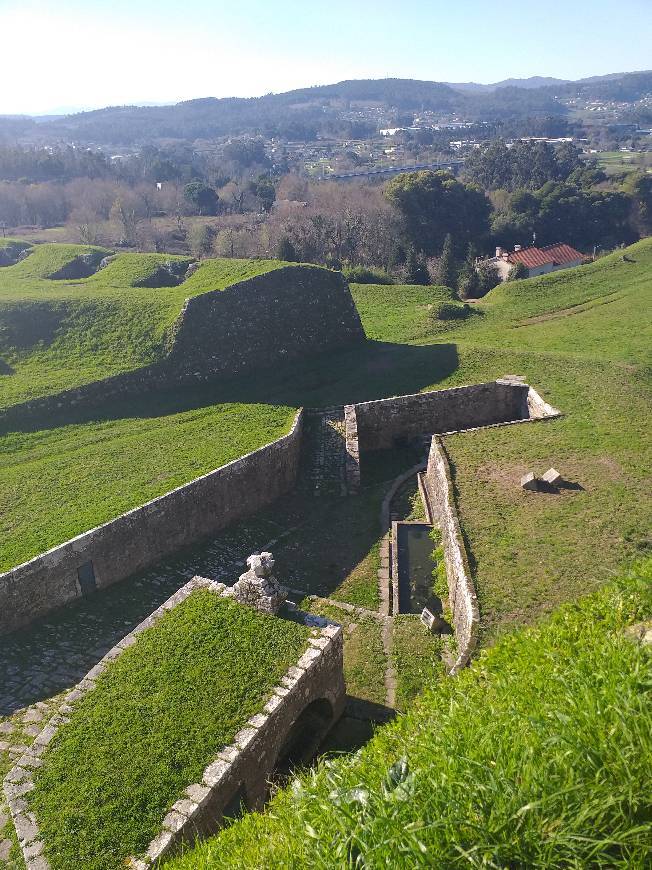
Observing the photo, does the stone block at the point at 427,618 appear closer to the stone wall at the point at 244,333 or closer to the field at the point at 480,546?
the field at the point at 480,546

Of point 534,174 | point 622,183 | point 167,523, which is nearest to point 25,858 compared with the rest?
point 167,523

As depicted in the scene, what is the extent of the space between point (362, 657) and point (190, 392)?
1241 centimetres

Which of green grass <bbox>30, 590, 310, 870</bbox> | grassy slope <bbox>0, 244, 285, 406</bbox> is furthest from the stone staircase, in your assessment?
green grass <bbox>30, 590, 310, 870</bbox>

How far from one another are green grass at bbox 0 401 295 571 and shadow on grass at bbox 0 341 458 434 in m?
0.35

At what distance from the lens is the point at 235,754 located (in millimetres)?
9133

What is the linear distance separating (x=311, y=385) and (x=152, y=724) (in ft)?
52.9

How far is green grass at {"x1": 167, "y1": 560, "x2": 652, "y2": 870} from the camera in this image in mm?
4145

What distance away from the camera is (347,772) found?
222 inches

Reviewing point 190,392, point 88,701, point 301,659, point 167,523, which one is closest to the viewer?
point 88,701

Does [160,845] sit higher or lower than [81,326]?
lower

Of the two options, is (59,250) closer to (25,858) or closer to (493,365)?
(493,365)

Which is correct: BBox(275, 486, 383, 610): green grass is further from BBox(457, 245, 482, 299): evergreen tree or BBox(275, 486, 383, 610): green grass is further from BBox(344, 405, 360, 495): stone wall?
BBox(457, 245, 482, 299): evergreen tree

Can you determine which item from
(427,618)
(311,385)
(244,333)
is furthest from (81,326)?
(427,618)

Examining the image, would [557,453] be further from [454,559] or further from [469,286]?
[469,286]
